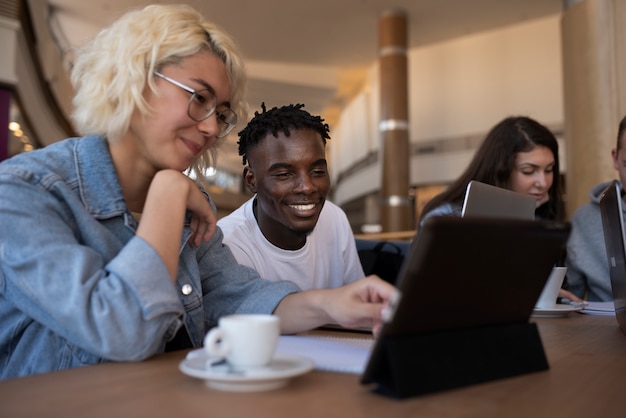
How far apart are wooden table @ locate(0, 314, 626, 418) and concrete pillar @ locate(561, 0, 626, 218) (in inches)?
189

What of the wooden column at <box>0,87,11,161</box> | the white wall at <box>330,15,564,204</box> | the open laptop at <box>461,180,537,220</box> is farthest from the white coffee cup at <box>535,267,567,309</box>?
the white wall at <box>330,15,564,204</box>

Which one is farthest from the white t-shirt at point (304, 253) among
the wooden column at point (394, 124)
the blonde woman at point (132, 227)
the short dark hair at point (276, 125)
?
the wooden column at point (394, 124)

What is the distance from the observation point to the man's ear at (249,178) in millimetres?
2004

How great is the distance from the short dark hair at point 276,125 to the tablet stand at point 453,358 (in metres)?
1.19

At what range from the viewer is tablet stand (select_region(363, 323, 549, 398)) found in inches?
27.9

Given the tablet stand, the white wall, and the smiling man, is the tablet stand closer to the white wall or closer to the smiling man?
the smiling man

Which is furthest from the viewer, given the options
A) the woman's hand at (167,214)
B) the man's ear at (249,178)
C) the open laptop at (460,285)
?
the man's ear at (249,178)

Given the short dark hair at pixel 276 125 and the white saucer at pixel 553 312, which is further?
the short dark hair at pixel 276 125

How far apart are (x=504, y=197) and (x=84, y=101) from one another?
1.14 m

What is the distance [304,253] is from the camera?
6.81ft

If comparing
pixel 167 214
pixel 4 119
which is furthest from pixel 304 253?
pixel 4 119

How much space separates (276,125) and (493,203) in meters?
0.76

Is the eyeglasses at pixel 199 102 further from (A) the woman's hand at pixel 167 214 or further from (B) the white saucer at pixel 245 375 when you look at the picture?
(B) the white saucer at pixel 245 375

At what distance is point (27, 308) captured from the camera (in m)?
1.04
